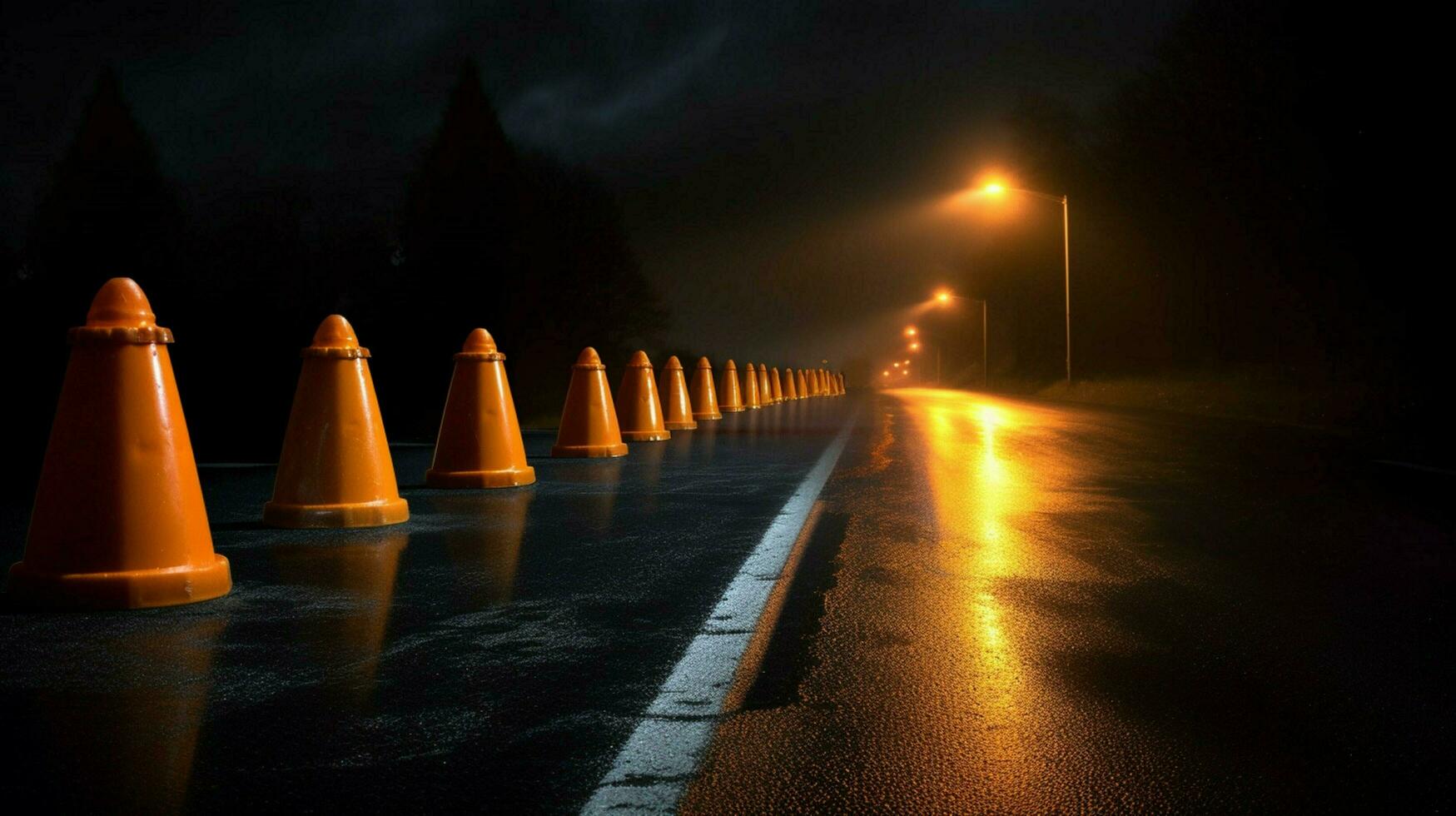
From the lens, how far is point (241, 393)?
3231 centimetres

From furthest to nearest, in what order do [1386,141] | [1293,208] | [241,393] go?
[241,393]
[1293,208]
[1386,141]

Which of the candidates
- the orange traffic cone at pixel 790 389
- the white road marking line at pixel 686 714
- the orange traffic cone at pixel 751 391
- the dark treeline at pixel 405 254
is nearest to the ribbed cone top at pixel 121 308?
the white road marking line at pixel 686 714

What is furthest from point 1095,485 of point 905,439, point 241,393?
point 241,393

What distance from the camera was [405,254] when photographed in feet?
192

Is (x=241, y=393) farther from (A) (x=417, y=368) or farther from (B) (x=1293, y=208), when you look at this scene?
(B) (x=1293, y=208)

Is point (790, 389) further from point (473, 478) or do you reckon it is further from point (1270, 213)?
point (473, 478)

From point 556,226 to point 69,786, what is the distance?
5586cm

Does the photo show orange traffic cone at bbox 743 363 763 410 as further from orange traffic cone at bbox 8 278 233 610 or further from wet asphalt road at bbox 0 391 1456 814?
orange traffic cone at bbox 8 278 233 610

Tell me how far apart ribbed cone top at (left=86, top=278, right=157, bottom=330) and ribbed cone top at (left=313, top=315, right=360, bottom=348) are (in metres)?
2.19

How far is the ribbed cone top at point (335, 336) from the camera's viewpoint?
7.90 metres

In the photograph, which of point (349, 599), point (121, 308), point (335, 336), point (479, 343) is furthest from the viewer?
point (479, 343)

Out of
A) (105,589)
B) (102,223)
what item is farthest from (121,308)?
(102,223)

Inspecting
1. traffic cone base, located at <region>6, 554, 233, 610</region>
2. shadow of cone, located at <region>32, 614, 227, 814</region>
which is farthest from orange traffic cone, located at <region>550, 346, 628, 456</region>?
shadow of cone, located at <region>32, 614, 227, 814</region>

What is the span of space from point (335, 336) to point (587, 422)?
5.76m
